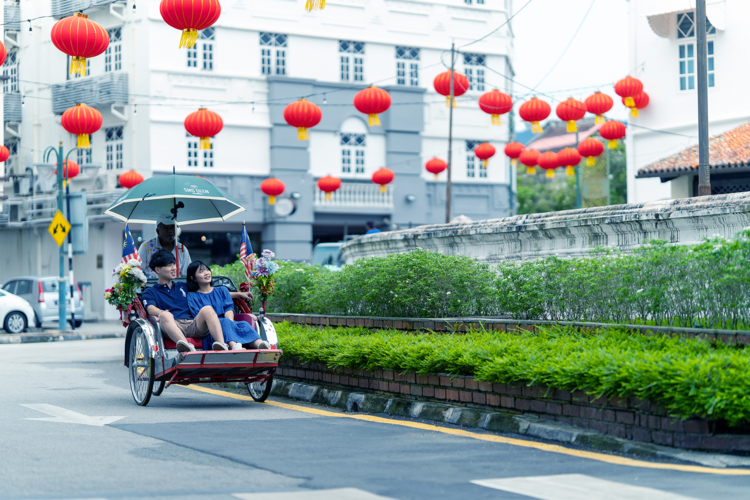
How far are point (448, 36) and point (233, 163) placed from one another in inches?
432

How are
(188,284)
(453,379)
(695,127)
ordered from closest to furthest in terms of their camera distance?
(453,379) < (188,284) < (695,127)

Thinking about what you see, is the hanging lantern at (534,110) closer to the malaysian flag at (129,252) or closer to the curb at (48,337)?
the malaysian flag at (129,252)

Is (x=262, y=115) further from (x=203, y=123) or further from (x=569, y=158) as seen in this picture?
(x=569, y=158)

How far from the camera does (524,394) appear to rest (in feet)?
25.3

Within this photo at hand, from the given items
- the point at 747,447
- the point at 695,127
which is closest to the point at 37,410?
the point at 747,447

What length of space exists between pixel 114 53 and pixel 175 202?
82.0 ft

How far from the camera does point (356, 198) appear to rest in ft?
120

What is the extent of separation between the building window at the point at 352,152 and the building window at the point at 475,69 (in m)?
5.53

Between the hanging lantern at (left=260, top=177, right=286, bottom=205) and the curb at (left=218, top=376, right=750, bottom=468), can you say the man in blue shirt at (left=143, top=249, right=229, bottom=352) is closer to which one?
the curb at (left=218, top=376, right=750, bottom=468)

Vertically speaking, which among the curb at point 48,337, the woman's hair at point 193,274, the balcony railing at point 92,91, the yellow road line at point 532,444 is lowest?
the curb at point 48,337

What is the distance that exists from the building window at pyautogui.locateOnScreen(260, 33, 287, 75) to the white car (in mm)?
13832

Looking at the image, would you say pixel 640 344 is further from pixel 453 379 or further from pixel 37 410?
pixel 37 410

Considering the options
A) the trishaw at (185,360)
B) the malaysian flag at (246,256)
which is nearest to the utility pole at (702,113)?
the malaysian flag at (246,256)

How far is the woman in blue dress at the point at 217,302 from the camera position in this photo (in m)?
9.63
